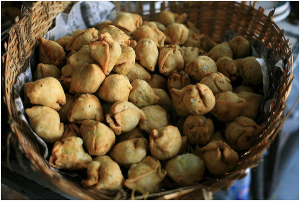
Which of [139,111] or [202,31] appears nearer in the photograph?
[139,111]

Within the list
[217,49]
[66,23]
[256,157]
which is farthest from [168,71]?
[66,23]

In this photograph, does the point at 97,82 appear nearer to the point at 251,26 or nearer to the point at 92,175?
the point at 92,175

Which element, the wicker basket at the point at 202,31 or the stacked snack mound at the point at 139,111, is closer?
the wicker basket at the point at 202,31

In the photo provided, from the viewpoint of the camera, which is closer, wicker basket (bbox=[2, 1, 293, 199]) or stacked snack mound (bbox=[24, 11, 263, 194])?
wicker basket (bbox=[2, 1, 293, 199])
